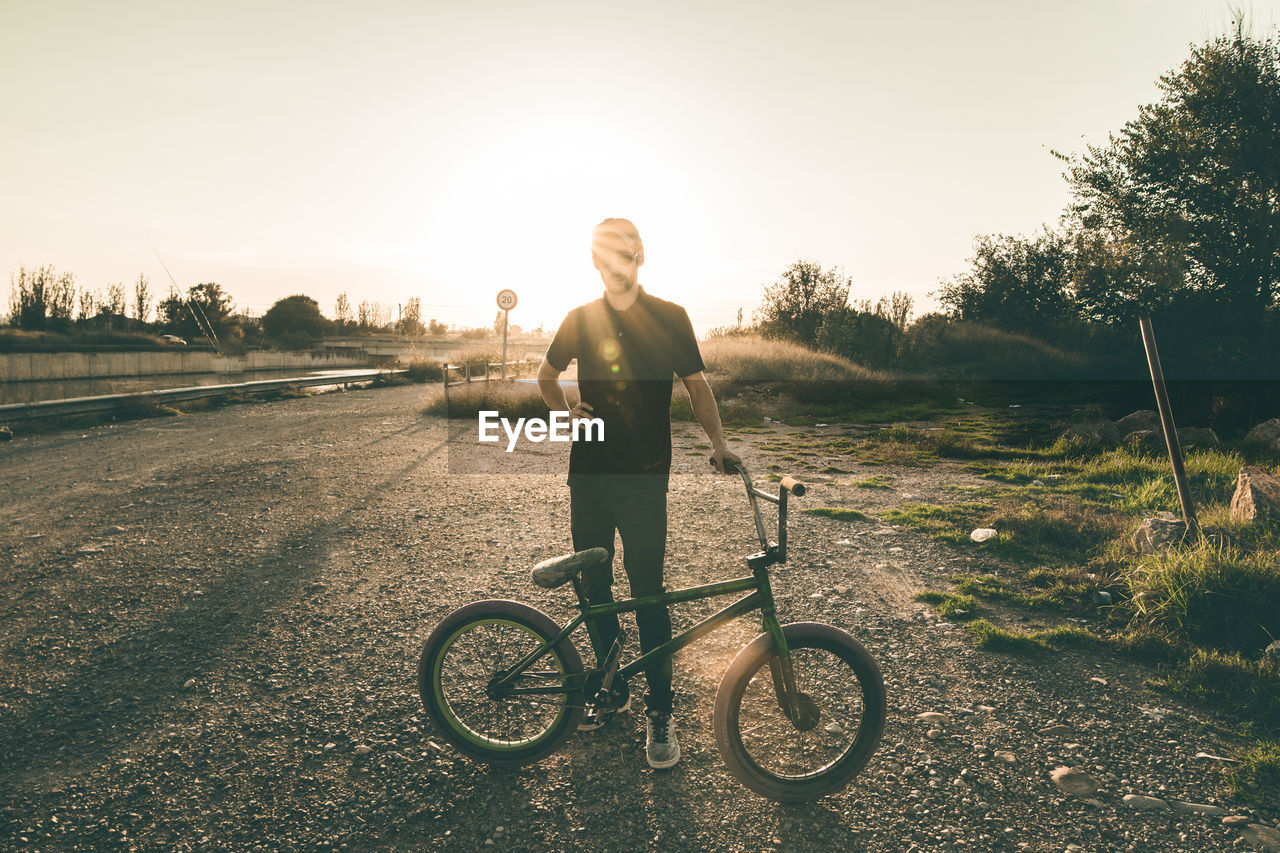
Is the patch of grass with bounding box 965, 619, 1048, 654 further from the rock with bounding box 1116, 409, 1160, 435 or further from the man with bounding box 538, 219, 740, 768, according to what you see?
the rock with bounding box 1116, 409, 1160, 435

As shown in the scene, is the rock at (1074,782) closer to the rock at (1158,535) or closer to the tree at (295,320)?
the rock at (1158,535)

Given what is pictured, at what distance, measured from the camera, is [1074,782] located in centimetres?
274

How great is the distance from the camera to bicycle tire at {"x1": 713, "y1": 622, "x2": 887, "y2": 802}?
2.61m

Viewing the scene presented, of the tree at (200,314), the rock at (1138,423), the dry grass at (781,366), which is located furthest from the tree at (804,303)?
the tree at (200,314)

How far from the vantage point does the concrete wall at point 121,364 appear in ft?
70.8

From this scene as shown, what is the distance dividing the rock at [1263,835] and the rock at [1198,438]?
348 inches

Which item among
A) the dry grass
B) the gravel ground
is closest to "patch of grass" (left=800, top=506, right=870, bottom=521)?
the gravel ground

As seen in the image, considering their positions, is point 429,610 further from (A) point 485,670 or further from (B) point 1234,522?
(B) point 1234,522

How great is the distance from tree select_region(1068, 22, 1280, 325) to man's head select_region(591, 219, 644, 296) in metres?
15.2

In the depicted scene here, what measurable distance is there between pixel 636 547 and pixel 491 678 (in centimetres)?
88

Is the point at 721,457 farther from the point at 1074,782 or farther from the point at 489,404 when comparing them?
the point at 489,404

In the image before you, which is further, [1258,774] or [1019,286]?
[1019,286]

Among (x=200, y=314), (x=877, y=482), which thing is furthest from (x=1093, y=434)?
(x=200, y=314)

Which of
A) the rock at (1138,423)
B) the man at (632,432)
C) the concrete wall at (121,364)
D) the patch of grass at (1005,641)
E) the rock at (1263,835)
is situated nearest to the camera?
the rock at (1263,835)
